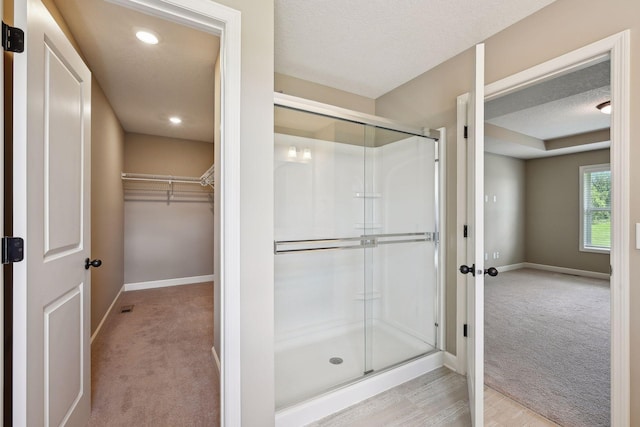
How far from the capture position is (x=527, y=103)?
3154mm

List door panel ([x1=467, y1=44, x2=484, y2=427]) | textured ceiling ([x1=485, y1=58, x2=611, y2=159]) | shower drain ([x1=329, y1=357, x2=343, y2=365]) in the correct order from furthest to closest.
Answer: textured ceiling ([x1=485, y1=58, x2=611, y2=159])
shower drain ([x1=329, y1=357, x2=343, y2=365])
door panel ([x1=467, y1=44, x2=484, y2=427])

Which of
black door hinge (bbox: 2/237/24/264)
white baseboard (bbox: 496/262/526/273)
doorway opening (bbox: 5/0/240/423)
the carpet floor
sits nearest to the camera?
black door hinge (bbox: 2/237/24/264)

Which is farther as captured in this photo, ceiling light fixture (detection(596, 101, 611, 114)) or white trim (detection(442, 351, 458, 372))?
ceiling light fixture (detection(596, 101, 611, 114))

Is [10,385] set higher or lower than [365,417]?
higher

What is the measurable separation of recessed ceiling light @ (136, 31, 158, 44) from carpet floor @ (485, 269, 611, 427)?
3.53 metres

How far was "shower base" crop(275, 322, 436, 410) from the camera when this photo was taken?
1.86 metres

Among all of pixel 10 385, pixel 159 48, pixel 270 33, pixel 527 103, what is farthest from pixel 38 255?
pixel 527 103

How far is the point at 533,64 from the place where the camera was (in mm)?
1762

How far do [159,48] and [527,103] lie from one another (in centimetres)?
372

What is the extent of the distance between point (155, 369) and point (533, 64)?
3.48m

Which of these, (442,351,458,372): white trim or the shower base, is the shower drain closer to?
the shower base

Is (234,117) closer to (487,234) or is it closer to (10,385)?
(10,385)

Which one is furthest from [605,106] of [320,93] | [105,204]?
[105,204]

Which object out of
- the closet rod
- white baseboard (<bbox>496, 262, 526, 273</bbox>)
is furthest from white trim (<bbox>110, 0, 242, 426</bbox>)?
white baseboard (<bbox>496, 262, 526, 273</bbox>)
